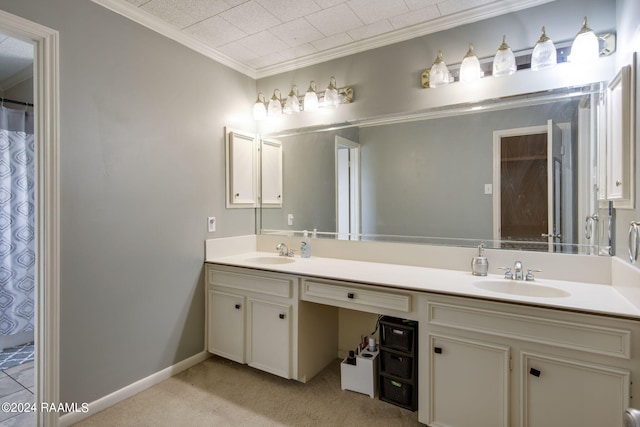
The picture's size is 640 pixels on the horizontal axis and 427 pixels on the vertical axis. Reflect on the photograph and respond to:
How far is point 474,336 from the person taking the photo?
152 cm

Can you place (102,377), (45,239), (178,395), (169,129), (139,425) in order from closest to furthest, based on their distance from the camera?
(45,239) → (139,425) → (102,377) → (178,395) → (169,129)

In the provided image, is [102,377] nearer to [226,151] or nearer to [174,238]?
[174,238]

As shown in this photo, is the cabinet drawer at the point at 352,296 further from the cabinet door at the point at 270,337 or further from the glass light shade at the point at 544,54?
the glass light shade at the point at 544,54

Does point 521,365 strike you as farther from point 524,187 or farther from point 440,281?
point 524,187

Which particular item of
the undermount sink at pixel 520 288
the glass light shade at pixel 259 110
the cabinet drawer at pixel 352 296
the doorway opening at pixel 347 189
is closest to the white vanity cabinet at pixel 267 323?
the cabinet drawer at pixel 352 296

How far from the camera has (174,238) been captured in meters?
2.27

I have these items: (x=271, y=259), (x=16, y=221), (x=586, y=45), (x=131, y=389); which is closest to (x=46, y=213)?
(x=131, y=389)

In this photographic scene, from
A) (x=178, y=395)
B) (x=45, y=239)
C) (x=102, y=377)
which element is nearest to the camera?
(x=45, y=239)

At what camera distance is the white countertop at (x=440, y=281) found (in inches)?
52.6

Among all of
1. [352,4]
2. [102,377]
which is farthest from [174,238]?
[352,4]

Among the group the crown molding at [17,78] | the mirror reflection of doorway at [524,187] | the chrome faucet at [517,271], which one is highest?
the crown molding at [17,78]

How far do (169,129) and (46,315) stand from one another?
4.24 feet

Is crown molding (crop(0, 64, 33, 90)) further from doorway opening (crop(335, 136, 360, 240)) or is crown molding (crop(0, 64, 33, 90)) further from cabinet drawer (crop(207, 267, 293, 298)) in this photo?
doorway opening (crop(335, 136, 360, 240))

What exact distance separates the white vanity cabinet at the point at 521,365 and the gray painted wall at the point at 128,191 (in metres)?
1.69
